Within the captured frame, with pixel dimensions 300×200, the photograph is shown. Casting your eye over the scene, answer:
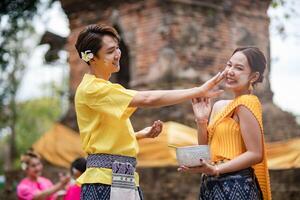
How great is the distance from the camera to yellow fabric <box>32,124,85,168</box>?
33.0ft

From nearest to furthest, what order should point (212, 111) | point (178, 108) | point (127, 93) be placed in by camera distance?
Answer: point (127, 93)
point (212, 111)
point (178, 108)

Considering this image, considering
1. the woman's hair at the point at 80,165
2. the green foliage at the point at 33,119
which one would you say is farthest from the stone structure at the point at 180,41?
the green foliage at the point at 33,119

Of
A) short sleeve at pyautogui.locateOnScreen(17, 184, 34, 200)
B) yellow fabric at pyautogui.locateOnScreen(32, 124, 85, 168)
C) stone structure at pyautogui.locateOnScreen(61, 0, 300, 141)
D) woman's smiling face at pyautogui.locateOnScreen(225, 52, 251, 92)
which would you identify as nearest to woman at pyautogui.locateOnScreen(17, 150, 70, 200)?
short sleeve at pyautogui.locateOnScreen(17, 184, 34, 200)

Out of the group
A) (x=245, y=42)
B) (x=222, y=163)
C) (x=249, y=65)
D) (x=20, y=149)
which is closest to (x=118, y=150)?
(x=222, y=163)

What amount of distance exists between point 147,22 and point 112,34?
7.08 metres

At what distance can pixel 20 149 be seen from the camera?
2844 centimetres

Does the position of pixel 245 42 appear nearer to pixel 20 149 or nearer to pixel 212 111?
pixel 212 111

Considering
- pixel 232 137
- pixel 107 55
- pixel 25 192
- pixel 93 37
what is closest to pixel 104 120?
pixel 107 55

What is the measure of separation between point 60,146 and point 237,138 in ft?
24.0

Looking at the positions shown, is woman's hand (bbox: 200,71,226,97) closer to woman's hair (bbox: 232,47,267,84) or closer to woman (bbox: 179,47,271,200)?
woman (bbox: 179,47,271,200)

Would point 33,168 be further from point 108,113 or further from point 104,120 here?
point 108,113

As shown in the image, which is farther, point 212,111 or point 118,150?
point 212,111

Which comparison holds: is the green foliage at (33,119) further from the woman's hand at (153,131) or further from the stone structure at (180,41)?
the woman's hand at (153,131)

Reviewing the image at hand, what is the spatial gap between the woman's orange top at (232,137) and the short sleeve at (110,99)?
54 centimetres
